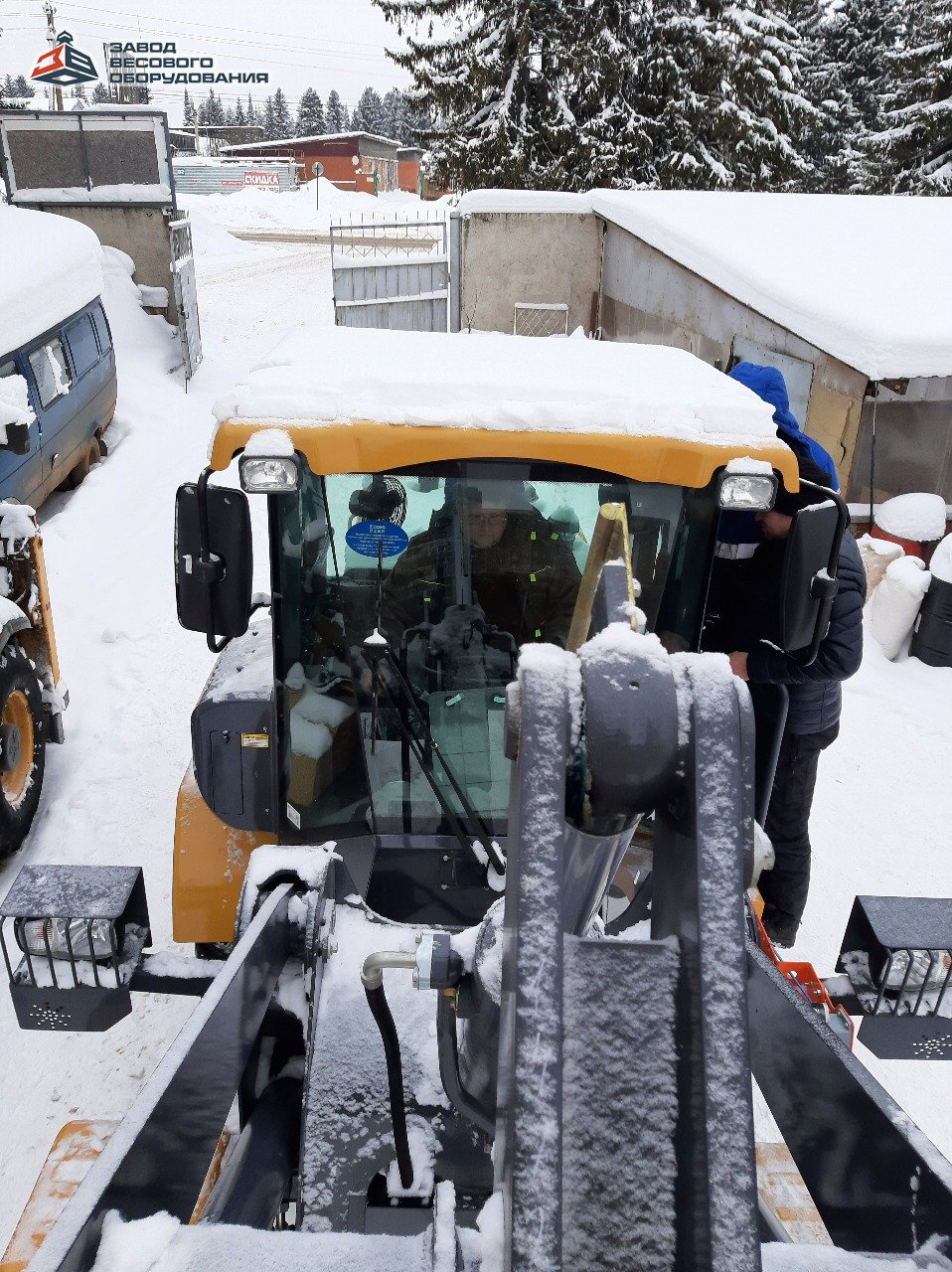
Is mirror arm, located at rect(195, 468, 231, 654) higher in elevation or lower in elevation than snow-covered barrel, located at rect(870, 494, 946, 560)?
higher

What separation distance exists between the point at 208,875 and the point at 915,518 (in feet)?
24.0

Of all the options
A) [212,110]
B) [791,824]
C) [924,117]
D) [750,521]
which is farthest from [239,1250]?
[212,110]

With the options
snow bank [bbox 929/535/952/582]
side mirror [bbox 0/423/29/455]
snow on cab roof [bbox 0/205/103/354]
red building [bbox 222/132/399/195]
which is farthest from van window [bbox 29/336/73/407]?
red building [bbox 222/132/399/195]

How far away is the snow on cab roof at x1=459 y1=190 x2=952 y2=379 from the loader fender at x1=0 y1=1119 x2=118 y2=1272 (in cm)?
768

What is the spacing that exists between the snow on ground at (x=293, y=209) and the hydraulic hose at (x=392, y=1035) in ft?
136

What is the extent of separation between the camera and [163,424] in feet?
43.3

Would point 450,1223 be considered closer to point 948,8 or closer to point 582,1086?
point 582,1086

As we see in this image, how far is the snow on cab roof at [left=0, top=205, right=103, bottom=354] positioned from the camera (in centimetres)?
788

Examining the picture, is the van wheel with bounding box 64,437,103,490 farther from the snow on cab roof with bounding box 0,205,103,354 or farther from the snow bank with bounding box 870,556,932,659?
the snow bank with bounding box 870,556,932,659

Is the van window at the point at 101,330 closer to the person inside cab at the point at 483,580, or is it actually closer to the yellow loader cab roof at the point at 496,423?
the yellow loader cab roof at the point at 496,423

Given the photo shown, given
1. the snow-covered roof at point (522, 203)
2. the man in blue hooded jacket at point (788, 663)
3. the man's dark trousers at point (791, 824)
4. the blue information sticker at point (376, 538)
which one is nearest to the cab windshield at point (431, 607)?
the blue information sticker at point (376, 538)

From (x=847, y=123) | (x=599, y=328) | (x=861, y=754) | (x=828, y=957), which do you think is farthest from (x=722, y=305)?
(x=847, y=123)

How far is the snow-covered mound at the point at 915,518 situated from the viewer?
27.4 feet

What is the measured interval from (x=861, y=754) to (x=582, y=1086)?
5694mm
